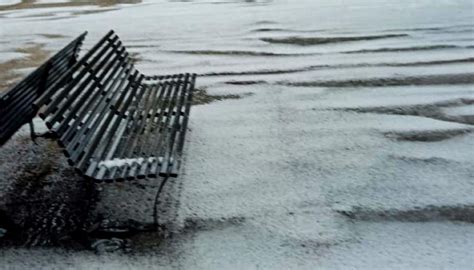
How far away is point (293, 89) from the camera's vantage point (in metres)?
6.45

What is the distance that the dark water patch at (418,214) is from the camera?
3564 mm

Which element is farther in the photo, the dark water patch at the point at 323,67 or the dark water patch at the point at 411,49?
the dark water patch at the point at 411,49

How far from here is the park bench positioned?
3.39 m

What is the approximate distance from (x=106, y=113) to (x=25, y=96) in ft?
2.24

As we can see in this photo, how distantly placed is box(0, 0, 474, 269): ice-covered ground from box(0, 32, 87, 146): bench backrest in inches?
35.4

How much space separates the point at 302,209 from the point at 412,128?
1.92 m

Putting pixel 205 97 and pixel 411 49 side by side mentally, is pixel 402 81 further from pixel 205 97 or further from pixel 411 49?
pixel 205 97

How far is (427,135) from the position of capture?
4891mm

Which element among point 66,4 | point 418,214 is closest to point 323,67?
point 418,214

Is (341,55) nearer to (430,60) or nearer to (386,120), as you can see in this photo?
(430,60)

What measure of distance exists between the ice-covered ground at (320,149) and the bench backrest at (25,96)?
900mm

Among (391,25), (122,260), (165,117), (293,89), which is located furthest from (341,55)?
(122,260)

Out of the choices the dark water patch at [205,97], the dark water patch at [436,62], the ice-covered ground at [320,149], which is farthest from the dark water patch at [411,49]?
the dark water patch at [205,97]

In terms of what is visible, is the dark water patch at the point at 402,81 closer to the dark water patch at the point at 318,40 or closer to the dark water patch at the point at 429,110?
the dark water patch at the point at 429,110
